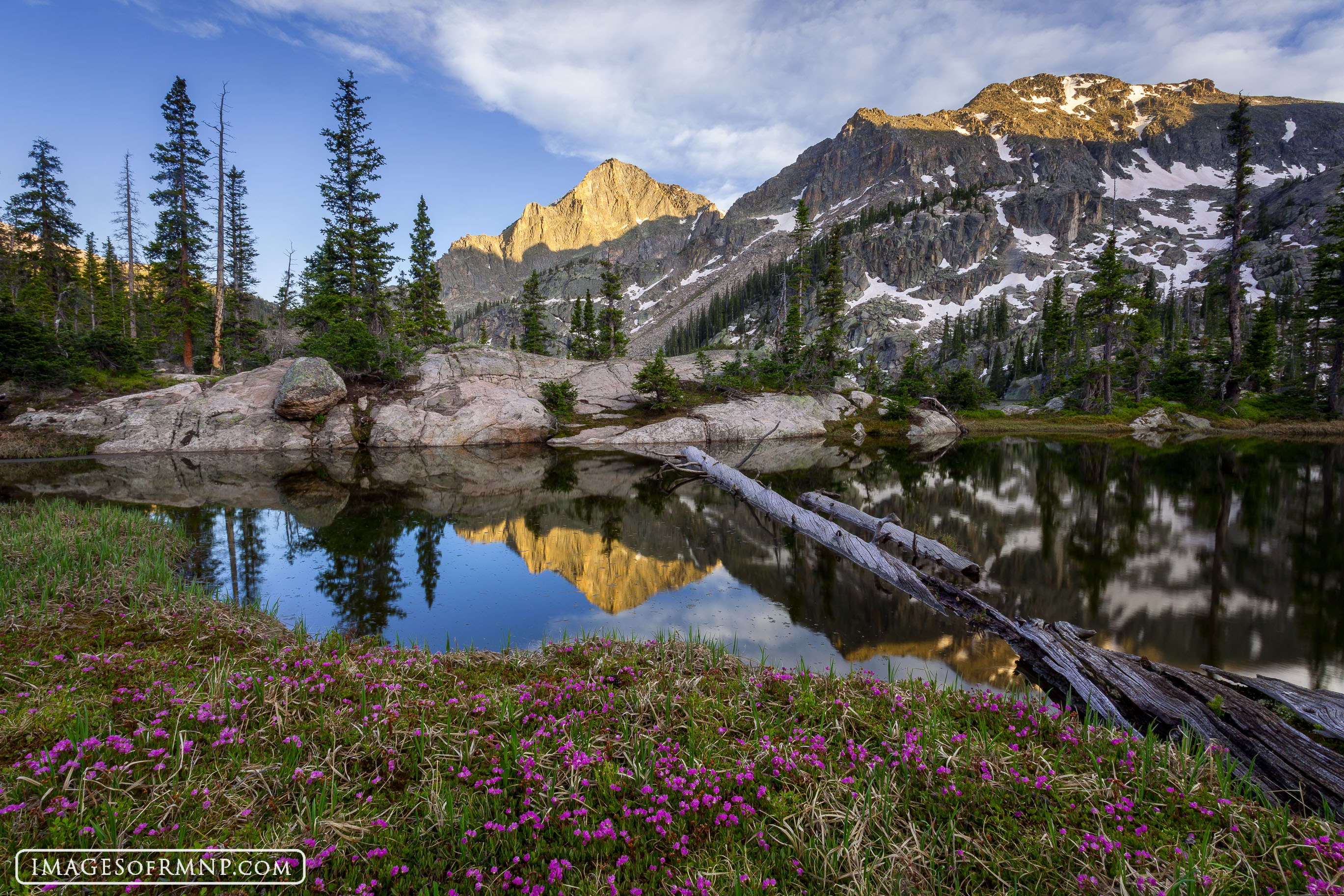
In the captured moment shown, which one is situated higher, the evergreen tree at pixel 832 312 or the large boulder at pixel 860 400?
the evergreen tree at pixel 832 312

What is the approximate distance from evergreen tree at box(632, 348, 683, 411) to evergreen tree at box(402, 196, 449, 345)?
20.5 meters

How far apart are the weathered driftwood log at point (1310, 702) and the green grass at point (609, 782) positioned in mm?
1079

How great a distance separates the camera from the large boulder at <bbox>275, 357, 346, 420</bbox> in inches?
1248

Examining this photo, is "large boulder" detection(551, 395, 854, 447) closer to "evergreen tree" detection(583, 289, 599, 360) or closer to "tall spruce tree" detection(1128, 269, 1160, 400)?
"evergreen tree" detection(583, 289, 599, 360)

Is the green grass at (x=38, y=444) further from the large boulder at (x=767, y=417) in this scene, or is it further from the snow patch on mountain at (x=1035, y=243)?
the snow patch on mountain at (x=1035, y=243)

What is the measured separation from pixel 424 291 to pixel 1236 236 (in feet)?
238

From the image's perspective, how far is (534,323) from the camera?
5800 centimetres

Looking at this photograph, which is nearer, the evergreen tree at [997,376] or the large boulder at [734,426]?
the large boulder at [734,426]

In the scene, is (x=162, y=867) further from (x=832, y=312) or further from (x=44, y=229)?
(x=44, y=229)

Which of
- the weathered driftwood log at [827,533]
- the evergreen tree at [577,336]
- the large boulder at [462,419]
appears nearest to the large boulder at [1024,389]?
the evergreen tree at [577,336]

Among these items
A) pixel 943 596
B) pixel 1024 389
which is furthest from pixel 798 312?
pixel 1024 389

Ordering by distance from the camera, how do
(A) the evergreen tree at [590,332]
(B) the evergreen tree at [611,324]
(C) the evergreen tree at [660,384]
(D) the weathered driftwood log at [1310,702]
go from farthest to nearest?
(A) the evergreen tree at [590,332] < (B) the evergreen tree at [611,324] < (C) the evergreen tree at [660,384] < (D) the weathered driftwood log at [1310,702]

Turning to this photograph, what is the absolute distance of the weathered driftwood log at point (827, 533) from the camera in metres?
9.72

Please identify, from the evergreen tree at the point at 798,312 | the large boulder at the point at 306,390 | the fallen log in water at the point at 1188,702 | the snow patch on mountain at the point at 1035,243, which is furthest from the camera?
the snow patch on mountain at the point at 1035,243
